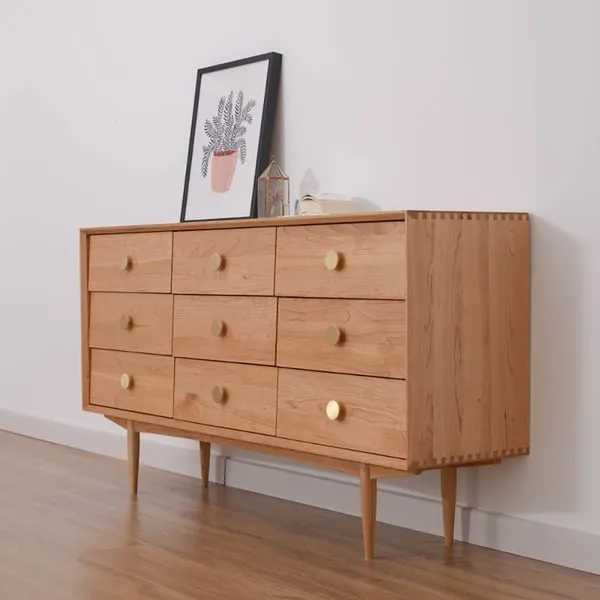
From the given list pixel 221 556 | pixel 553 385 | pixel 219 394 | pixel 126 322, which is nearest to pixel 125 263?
pixel 126 322

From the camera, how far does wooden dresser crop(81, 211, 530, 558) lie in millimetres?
2416

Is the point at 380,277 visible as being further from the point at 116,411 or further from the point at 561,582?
the point at 116,411

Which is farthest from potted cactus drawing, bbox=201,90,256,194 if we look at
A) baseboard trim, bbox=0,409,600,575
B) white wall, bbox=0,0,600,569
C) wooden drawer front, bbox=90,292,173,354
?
baseboard trim, bbox=0,409,600,575

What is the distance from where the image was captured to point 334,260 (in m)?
2.54

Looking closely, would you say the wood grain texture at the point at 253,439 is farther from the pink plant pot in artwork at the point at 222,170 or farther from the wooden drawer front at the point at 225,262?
the pink plant pot in artwork at the point at 222,170

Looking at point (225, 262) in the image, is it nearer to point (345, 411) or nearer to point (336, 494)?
point (345, 411)

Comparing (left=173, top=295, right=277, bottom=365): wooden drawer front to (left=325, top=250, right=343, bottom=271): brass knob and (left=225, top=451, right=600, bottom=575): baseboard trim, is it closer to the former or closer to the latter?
(left=325, top=250, right=343, bottom=271): brass knob

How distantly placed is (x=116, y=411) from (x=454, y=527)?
3.57 ft

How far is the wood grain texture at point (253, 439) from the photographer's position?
8.06 feet

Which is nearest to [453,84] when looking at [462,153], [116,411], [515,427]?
[462,153]

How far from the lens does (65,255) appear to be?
14.4 ft

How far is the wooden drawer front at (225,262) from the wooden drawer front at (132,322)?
100mm

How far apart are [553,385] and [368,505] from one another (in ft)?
1.61

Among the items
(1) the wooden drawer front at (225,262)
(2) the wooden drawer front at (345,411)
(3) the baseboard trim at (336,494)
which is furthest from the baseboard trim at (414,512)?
(1) the wooden drawer front at (225,262)
